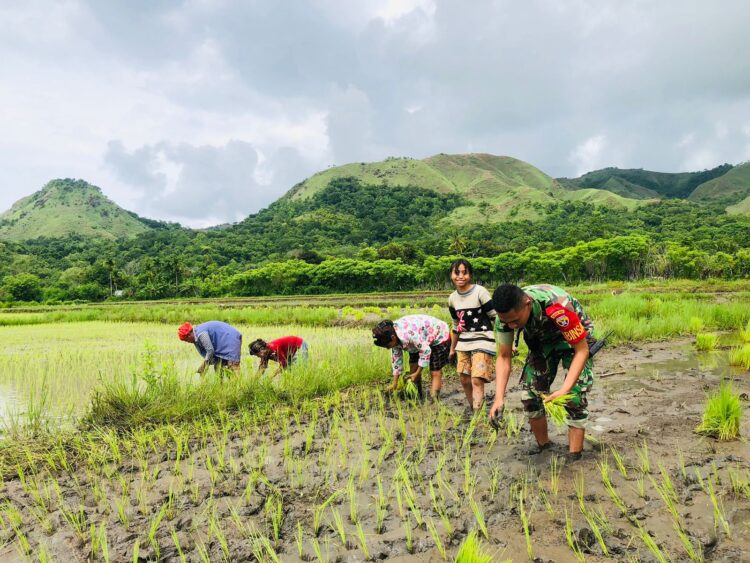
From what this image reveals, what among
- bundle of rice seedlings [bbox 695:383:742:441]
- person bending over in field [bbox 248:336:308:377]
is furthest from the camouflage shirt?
person bending over in field [bbox 248:336:308:377]

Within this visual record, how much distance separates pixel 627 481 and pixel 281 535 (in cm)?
224

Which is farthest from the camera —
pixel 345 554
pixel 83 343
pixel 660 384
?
pixel 83 343

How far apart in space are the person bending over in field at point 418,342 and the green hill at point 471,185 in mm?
111967

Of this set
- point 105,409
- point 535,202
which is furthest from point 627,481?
point 535,202

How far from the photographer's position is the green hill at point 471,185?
120m

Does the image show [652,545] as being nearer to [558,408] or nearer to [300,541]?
[558,408]

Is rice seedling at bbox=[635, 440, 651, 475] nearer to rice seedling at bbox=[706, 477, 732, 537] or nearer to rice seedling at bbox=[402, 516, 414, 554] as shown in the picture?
rice seedling at bbox=[706, 477, 732, 537]

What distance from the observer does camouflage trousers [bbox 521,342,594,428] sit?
318 centimetres

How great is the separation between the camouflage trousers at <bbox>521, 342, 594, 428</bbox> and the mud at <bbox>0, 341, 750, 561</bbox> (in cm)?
37

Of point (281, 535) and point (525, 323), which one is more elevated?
point (525, 323)

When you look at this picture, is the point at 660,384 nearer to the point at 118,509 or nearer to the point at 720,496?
the point at 720,496

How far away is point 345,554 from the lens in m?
2.40

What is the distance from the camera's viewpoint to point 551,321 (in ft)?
10.4

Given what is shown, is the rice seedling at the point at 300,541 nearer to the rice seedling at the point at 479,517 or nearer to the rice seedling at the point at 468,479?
the rice seedling at the point at 479,517
